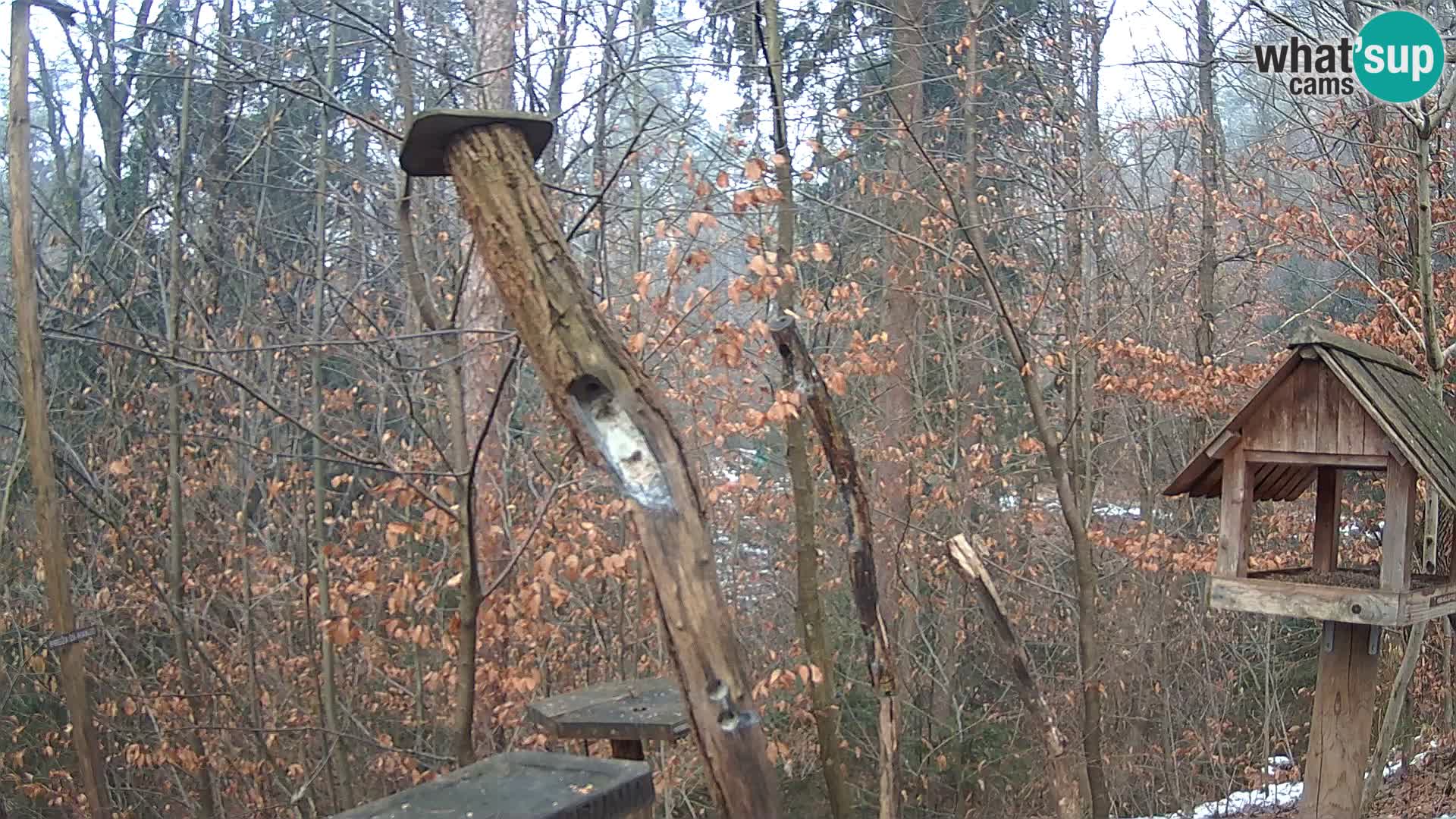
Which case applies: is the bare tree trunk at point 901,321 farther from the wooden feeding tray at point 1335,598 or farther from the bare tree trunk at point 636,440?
the bare tree trunk at point 636,440

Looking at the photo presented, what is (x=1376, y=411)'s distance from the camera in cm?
371

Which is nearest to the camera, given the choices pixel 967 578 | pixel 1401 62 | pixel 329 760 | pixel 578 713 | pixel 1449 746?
pixel 578 713

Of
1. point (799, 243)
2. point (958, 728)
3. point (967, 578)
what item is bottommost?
point (958, 728)

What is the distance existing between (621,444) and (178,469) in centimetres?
515

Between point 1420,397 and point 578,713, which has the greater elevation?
point 1420,397

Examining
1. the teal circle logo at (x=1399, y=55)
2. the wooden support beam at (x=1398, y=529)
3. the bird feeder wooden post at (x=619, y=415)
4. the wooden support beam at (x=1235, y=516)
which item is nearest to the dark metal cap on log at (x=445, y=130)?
the bird feeder wooden post at (x=619, y=415)

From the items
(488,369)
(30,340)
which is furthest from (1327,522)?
(30,340)

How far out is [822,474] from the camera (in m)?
9.84

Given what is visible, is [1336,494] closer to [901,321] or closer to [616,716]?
[616,716]

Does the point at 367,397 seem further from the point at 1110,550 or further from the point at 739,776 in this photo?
the point at 739,776

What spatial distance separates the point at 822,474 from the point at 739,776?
23.6ft

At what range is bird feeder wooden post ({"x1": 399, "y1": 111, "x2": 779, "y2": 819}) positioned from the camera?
2.69 meters

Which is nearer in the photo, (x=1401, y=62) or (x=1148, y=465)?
(x=1401, y=62)

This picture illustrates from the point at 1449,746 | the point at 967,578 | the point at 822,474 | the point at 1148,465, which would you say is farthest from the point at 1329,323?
the point at 967,578
